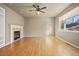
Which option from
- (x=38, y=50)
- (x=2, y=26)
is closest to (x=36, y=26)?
(x=2, y=26)

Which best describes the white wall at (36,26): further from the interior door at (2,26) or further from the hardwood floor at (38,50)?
the hardwood floor at (38,50)

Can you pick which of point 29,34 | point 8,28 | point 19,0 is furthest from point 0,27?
point 29,34

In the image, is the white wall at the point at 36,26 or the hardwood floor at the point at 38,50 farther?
the white wall at the point at 36,26

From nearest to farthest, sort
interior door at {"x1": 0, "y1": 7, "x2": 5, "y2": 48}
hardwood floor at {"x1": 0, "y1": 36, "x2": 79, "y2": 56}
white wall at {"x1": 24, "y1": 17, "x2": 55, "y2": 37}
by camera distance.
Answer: hardwood floor at {"x1": 0, "y1": 36, "x2": 79, "y2": 56} → interior door at {"x1": 0, "y1": 7, "x2": 5, "y2": 48} → white wall at {"x1": 24, "y1": 17, "x2": 55, "y2": 37}

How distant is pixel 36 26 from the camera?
12.5 metres

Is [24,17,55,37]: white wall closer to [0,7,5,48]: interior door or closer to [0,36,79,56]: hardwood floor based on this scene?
[0,7,5,48]: interior door

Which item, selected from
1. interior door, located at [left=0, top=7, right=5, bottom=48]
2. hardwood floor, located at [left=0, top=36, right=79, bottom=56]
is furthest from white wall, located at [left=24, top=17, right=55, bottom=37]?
hardwood floor, located at [left=0, top=36, right=79, bottom=56]

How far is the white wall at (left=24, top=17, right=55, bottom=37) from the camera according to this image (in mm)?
12320

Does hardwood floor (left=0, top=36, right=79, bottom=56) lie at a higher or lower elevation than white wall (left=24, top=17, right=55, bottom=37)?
lower

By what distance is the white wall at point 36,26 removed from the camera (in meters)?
12.3

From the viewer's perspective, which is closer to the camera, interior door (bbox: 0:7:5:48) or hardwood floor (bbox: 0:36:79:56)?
hardwood floor (bbox: 0:36:79:56)

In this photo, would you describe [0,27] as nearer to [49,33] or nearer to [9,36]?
[9,36]

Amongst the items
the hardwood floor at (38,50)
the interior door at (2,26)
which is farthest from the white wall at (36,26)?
the hardwood floor at (38,50)

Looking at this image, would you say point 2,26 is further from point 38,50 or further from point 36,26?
point 36,26
